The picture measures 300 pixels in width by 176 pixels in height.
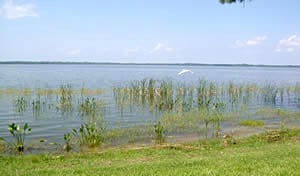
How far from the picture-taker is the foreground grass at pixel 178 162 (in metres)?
6.52

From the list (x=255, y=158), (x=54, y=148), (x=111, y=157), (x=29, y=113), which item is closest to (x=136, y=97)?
(x=29, y=113)

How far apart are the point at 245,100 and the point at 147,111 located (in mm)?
8196

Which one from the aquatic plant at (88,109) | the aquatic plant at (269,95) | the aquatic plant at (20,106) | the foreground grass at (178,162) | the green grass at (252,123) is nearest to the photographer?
the foreground grass at (178,162)

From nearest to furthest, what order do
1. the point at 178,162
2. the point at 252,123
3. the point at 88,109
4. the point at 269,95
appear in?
the point at 178,162 < the point at 252,123 < the point at 88,109 < the point at 269,95

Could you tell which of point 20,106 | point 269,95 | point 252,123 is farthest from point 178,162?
point 269,95

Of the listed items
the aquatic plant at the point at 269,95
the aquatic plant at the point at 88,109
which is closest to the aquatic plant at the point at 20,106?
the aquatic plant at the point at 88,109

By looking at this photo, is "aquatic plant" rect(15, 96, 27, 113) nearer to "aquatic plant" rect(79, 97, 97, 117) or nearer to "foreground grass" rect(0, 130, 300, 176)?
"aquatic plant" rect(79, 97, 97, 117)

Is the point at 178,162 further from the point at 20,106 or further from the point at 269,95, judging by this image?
the point at 269,95

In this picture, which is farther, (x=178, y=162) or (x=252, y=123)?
(x=252, y=123)

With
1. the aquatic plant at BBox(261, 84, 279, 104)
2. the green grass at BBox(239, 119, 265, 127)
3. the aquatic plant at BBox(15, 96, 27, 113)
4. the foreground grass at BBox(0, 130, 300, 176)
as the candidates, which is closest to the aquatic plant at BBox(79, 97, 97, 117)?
the aquatic plant at BBox(15, 96, 27, 113)

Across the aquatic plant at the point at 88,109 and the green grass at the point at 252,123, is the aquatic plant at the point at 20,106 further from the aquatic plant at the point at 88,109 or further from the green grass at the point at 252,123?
the green grass at the point at 252,123

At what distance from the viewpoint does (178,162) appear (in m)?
7.56

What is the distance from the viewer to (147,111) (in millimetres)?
19781

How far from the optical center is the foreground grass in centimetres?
652
